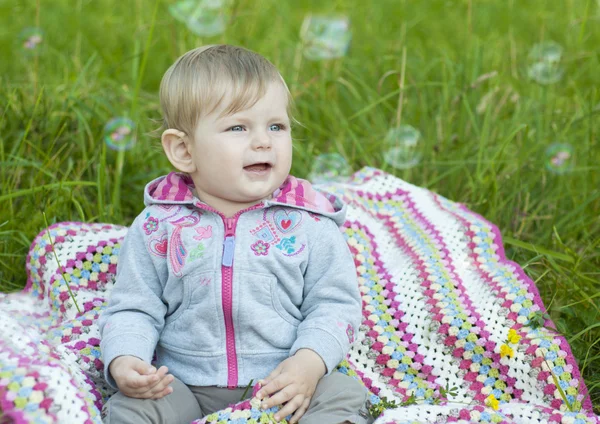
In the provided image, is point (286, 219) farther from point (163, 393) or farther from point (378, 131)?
point (378, 131)

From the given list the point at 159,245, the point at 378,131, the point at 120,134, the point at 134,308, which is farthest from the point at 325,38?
the point at 134,308

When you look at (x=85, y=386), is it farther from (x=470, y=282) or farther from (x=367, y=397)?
(x=470, y=282)

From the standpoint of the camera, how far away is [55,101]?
296cm

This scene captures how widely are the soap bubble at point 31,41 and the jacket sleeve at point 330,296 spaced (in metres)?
1.51

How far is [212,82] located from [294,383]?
655 mm

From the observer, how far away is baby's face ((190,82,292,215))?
182 centimetres

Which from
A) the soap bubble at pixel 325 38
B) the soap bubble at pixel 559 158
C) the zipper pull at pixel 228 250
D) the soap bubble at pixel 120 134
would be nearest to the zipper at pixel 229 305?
the zipper pull at pixel 228 250

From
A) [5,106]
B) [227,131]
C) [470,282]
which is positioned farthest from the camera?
[5,106]

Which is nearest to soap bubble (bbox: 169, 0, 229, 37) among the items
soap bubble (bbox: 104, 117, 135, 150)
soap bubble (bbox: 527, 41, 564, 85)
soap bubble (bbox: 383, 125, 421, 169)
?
soap bubble (bbox: 104, 117, 135, 150)

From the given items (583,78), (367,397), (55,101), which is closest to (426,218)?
(367,397)

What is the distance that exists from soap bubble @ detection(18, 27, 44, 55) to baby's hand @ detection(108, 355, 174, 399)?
1.57 m

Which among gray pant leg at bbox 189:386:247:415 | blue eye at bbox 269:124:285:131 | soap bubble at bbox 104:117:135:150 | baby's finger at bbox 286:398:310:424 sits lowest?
gray pant leg at bbox 189:386:247:415

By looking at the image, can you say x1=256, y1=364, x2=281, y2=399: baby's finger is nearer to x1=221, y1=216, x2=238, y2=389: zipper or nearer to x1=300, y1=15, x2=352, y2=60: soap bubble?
x1=221, y1=216, x2=238, y2=389: zipper

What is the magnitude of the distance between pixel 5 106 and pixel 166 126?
41.4 inches
